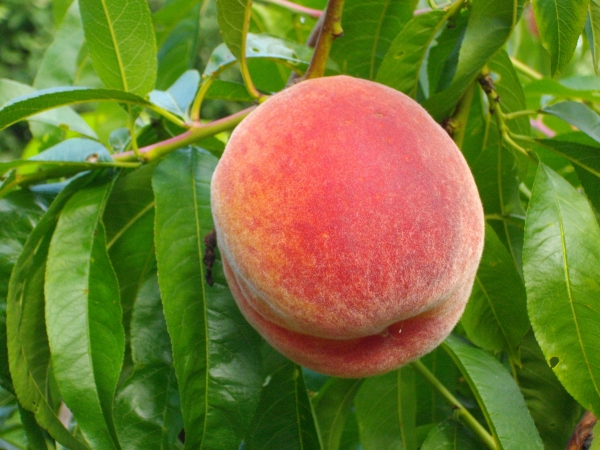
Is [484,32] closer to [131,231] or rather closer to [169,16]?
[131,231]

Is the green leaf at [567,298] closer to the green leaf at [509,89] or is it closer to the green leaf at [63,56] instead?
the green leaf at [509,89]

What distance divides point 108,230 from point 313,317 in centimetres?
53

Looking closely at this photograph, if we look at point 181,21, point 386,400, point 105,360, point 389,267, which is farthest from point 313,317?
point 181,21

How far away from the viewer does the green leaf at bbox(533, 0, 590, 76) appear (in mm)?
762

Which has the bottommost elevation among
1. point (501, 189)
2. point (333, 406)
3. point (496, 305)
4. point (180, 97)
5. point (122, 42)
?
point (333, 406)

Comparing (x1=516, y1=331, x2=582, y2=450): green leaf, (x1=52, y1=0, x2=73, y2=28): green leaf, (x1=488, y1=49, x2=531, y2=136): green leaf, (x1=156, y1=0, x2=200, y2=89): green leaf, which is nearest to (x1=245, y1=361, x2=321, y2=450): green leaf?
(x1=516, y1=331, x2=582, y2=450): green leaf

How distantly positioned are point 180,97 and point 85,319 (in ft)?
1.38

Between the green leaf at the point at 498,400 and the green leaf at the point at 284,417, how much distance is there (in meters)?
0.25

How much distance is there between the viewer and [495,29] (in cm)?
86

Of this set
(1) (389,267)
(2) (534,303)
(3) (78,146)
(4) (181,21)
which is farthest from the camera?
(4) (181,21)

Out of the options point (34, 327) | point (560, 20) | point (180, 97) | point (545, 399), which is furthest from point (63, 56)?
point (545, 399)

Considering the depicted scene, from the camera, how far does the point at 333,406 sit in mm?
1072

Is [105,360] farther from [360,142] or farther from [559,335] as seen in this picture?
[559,335]

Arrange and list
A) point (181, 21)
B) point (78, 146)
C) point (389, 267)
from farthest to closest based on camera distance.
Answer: point (181, 21)
point (78, 146)
point (389, 267)
